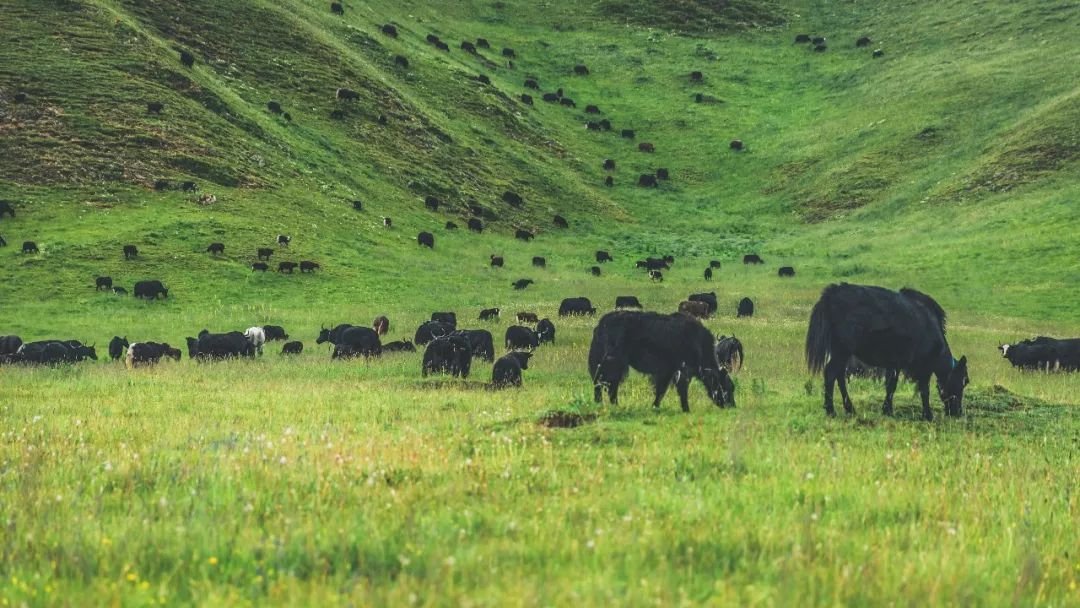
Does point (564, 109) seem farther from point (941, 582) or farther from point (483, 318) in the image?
point (941, 582)

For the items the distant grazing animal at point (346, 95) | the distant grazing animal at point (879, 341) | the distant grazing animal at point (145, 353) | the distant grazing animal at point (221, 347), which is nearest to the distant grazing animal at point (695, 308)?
the distant grazing animal at point (221, 347)

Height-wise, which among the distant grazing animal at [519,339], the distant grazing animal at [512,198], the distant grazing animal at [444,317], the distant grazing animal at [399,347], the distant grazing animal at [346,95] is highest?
the distant grazing animal at [346,95]

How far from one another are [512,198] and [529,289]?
25.2 meters

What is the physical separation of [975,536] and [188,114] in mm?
66368

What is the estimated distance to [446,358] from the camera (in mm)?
21984

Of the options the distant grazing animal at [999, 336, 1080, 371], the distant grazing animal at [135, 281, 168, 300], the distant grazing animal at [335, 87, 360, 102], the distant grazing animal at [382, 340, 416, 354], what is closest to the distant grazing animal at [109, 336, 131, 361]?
the distant grazing animal at [382, 340, 416, 354]

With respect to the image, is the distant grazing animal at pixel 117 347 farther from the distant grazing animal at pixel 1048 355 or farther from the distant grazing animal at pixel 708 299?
the distant grazing animal at pixel 1048 355

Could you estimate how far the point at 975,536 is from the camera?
22.9 feet

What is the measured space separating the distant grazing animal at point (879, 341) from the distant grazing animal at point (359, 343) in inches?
622

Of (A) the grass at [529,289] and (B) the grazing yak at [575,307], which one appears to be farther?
(B) the grazing yak at [575,307]

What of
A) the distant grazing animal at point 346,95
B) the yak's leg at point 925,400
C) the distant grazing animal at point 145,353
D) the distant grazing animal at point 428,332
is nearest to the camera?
the yak's leg at point 925,400

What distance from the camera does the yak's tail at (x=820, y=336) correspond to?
49.0 ft

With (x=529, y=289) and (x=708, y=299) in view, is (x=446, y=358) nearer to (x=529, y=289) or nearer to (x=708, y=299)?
(x=708, y=299)

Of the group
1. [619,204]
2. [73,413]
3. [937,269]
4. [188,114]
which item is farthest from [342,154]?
[73,413]
